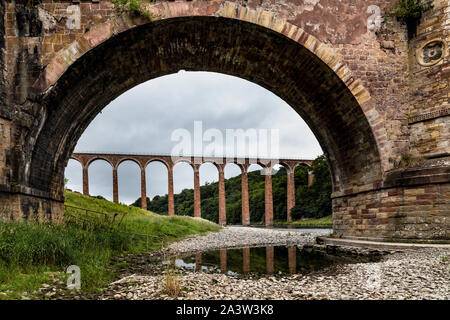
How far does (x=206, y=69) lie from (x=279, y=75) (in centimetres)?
253

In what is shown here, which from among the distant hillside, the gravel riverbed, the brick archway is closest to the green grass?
the gravel riverbed

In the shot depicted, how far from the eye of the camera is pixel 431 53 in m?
8.58

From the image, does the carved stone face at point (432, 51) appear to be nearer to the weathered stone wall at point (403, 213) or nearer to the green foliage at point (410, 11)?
the green foliage at point (410, 11)

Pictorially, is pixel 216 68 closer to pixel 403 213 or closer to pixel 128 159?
pixel 403 213

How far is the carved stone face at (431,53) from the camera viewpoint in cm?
840

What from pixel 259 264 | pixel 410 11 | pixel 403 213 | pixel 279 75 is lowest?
pixel 259 264

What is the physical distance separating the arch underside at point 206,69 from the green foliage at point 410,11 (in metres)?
2.65

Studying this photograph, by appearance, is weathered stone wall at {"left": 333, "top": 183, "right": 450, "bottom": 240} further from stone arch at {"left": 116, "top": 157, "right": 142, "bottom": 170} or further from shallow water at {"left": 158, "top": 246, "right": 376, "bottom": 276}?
stone arch at {"left": 116, "top": 157, "right": 142, "bottom": 170}

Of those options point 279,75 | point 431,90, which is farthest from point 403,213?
point 279,75

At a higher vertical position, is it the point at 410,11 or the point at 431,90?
the point at 410,11

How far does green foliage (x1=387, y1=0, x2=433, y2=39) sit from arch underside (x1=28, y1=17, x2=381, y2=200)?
104 inches

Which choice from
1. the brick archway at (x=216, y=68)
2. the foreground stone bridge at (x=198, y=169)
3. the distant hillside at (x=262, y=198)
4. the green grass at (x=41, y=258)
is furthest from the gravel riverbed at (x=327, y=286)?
the distant hillside at (x=262, y=198)

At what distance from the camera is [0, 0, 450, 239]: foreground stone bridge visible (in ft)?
25.4

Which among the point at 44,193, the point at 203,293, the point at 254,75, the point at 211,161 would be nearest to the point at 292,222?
the point at 211,161
